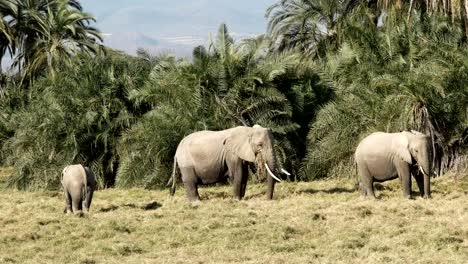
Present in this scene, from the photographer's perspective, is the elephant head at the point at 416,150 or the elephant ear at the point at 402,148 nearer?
the elephant head at the point at 416,150

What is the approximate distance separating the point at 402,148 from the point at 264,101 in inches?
340

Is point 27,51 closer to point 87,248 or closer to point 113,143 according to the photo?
point 113,143

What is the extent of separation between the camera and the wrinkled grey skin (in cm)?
2052

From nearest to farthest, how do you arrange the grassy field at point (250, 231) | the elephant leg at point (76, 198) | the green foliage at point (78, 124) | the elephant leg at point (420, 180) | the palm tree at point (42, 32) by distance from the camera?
the grassy field at point (250, 231) → the elephant leg at point (76, 198) → the elephant leg at point (420, 180) → the green foliage at point (78, 124) → the palm tree at point (42, 32)

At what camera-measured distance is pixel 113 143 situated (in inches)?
1154

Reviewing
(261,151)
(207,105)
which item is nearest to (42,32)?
(207,105)

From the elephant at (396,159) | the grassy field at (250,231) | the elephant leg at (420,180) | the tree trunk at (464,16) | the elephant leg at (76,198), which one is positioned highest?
the tree trunk at (464,16)

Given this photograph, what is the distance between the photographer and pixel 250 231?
1577 centimetres

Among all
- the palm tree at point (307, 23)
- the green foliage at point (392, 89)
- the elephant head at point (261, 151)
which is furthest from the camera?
the palm tree at point (307, 23)

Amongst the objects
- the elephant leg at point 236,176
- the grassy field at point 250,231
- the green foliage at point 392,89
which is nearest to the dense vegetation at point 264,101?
the green foliage at point 392,89

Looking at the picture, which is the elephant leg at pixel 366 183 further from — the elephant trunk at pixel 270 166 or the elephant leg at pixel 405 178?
the elephant trunk at pixel 270 166

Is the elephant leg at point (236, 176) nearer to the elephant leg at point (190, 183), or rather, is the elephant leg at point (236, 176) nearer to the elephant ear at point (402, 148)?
the elephant leg at point (190, 183)

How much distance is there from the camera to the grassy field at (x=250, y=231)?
13.9m

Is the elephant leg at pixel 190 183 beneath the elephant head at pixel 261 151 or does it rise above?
beneath
